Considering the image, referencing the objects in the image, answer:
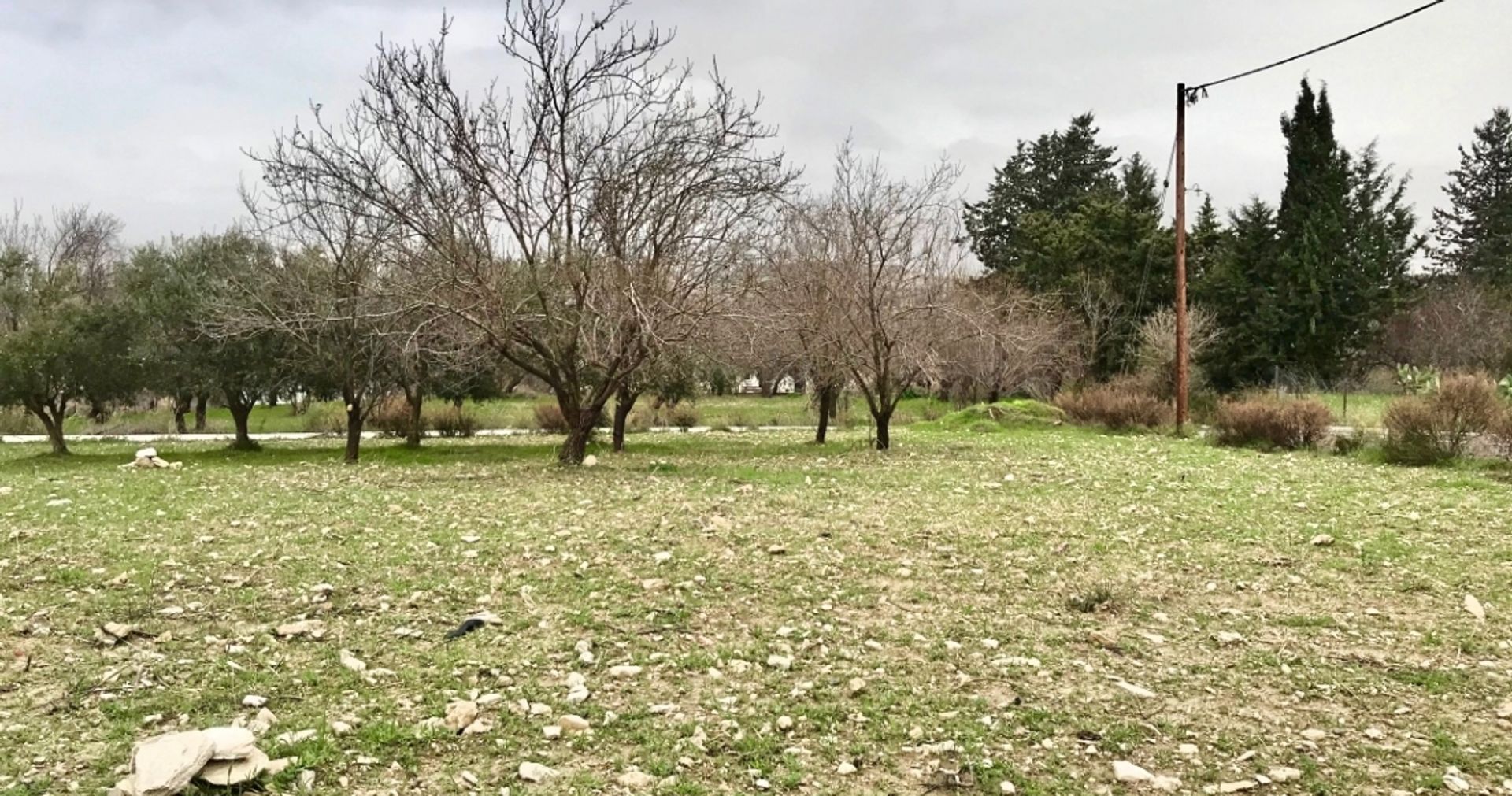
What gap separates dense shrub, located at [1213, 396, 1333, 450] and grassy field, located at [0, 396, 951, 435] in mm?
12604

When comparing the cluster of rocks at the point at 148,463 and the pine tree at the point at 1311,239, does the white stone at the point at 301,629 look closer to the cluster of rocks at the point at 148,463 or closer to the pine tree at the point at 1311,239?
the cluster of rocks at the point at 148,463

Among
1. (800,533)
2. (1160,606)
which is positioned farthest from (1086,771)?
(800,533)

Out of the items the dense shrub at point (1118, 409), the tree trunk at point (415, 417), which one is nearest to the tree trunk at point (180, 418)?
the tree trunk at point (415, 417)

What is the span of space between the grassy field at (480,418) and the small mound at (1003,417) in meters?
3.41

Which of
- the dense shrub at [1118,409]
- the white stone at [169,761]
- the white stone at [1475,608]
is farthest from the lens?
the dense shrub at [1118,409]

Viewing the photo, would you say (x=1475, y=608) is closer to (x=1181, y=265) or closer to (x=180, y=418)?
(x=1181, y=265)

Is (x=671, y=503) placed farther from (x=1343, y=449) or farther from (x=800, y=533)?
(x=1343, y=449)

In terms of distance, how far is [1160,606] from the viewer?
6477 mm

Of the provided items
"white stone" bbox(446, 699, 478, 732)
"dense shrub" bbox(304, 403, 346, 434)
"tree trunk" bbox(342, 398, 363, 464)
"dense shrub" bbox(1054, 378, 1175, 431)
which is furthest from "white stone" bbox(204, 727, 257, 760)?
"dense shrub" bbox(304, 403, 346, 434)

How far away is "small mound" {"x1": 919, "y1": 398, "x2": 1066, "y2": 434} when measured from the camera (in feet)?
88.6

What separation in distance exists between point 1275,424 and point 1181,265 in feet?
19.7

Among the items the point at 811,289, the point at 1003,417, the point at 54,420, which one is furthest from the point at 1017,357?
the point at 54,420

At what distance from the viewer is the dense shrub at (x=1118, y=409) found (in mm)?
24578

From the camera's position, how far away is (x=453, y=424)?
3150cm
